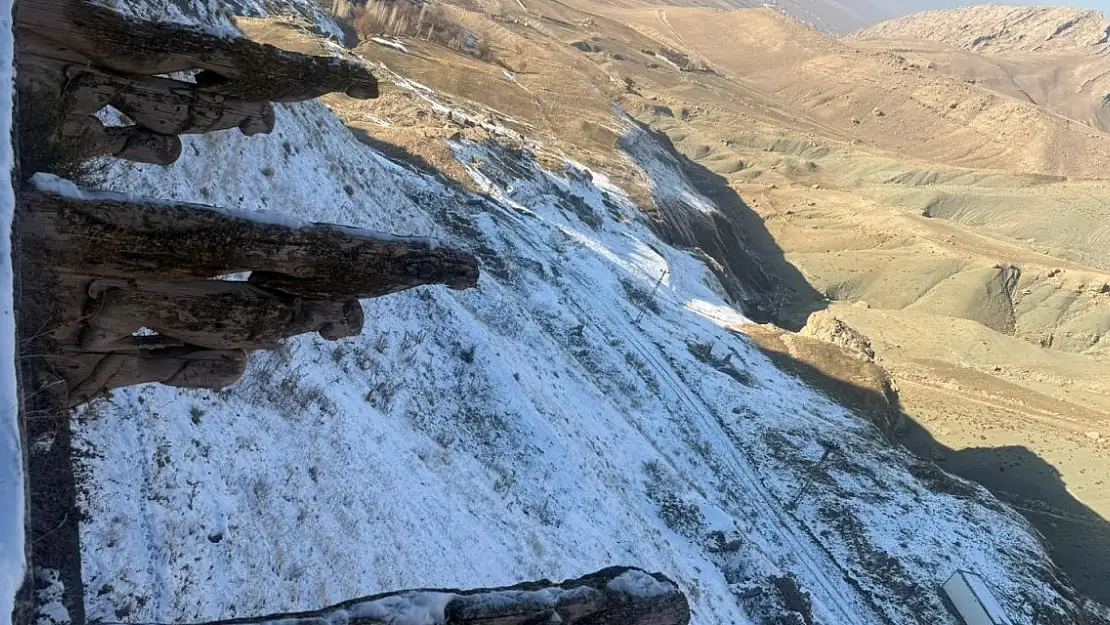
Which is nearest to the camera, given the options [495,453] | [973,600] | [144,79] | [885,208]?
[144,79]

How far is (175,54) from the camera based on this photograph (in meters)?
6.64

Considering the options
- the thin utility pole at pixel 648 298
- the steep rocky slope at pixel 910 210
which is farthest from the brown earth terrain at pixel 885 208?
the thin utility pole at pixel 648 298

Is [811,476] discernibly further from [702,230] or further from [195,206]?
[702,230]

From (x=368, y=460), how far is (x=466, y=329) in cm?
680

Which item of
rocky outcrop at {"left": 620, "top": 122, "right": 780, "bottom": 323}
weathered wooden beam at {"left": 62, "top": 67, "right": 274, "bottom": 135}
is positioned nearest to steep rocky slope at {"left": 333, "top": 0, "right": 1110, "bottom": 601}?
rocky outcrop at {"left": 620, "top": 122, "right": 780, "bottom": 323}

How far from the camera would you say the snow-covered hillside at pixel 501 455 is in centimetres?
885

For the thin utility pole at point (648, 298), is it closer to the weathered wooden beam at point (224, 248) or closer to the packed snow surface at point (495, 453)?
Answer: the packed snow surface at point (495, 453)

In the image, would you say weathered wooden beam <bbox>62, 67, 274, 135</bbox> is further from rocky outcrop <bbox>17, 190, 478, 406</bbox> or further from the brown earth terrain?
the brown earth terrain

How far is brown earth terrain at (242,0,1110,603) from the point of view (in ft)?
114

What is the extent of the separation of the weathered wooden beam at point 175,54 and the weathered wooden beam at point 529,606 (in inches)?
201

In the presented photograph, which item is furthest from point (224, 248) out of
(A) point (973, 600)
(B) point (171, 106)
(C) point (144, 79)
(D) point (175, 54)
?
(A) point (973, 600)

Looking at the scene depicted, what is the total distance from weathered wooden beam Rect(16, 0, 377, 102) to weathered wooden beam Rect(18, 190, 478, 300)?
197 cm

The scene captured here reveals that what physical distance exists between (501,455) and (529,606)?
1141 cm

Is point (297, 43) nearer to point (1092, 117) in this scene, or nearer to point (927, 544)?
point (927, 544)
